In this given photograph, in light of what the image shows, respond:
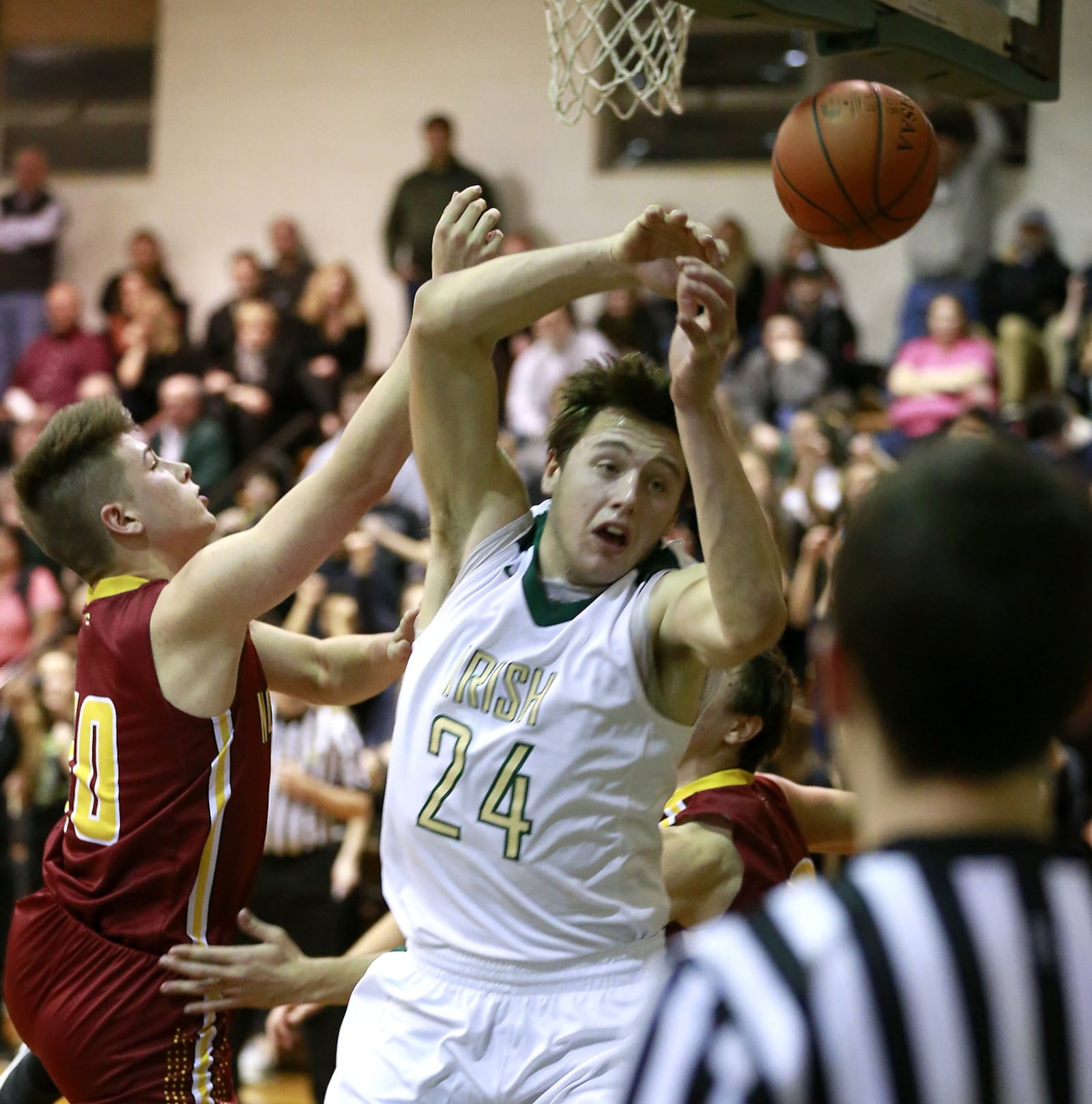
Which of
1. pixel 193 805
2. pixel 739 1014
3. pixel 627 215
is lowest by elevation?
pixel 193 805

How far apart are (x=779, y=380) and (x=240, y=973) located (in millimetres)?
8175

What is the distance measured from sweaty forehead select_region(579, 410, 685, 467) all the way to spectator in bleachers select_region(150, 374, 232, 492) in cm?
853

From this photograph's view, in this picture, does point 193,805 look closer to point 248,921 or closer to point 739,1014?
point 248,921

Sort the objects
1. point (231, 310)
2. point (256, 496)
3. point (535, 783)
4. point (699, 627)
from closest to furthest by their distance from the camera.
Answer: point (699, 627), point (535, 783), point (256, 496), point (231, 310)

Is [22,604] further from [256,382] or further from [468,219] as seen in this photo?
[468,219]

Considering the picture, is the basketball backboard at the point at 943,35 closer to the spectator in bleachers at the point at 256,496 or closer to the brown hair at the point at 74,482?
the brown hair at the point at 74,482

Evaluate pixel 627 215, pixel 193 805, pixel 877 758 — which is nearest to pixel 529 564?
pixel 193 805

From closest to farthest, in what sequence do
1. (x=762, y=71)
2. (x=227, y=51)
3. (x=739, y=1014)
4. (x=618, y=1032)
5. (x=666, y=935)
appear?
(x=739, y=1014), (x=618, y=1032), (x=666, y=935), (x=762, y=71), (x=227, y=51)

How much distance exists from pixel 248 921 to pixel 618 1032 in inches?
30.5

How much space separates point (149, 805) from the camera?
311 cm

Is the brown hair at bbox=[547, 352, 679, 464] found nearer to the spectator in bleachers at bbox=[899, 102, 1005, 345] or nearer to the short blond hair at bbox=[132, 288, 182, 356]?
the spectator in bleachers at bbox=[899, 102, 1005, 345]

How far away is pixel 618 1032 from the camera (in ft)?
9.05

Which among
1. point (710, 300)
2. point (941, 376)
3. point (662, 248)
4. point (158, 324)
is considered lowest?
point (710, 300)

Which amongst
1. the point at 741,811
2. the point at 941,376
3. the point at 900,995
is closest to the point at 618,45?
the point at 741,811
